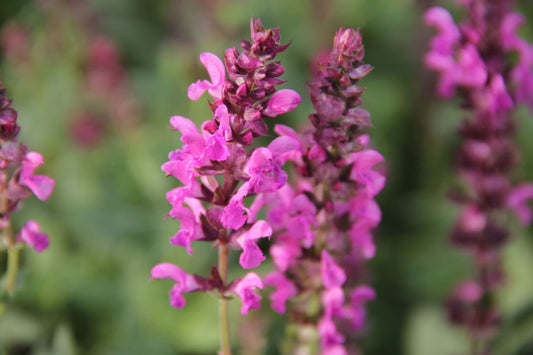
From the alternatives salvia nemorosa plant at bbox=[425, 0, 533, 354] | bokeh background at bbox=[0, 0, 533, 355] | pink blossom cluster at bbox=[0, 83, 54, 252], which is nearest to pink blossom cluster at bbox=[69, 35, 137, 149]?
bokeh background at bbox=[0, 0, 533, 355]

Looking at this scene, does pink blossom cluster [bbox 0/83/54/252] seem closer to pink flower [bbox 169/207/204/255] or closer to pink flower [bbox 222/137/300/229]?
pink flower [bbox 169/207/204/255]

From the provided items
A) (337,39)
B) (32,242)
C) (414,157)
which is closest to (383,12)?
(414,157)

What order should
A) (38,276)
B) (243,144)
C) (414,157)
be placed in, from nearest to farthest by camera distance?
(243,144), (38,276), (414,157)

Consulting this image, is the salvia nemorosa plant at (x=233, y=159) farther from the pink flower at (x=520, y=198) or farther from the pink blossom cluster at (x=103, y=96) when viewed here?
the pink blossom cluster at (x=103, y=96)

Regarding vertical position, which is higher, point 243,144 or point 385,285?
point 385,285

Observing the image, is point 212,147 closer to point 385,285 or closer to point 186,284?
point 186,284

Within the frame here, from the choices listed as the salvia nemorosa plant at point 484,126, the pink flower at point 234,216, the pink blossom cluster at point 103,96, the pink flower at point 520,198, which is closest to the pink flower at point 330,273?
the pink flower at point 234,216

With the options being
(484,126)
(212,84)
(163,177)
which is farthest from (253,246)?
(163,177)
